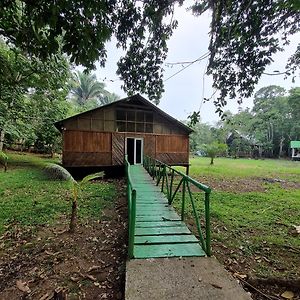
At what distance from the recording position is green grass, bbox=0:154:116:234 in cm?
609

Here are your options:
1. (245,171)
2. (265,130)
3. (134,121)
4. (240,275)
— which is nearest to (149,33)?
(240,275)

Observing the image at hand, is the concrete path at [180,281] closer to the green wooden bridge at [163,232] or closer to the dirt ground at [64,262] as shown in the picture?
the green wooden bridge at [163,232]

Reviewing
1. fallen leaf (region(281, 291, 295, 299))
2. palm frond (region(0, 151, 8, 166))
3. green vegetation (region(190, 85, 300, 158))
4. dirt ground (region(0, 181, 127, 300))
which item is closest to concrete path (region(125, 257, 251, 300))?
dirt ground (region(0, 181, 127, 300))

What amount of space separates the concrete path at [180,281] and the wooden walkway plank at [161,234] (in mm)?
206

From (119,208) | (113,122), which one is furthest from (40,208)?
(113,122)

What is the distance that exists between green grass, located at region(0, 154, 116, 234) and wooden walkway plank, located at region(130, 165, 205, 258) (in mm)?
1842

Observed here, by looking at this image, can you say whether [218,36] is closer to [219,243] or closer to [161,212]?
[161,212]

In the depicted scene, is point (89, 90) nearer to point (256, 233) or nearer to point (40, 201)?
point (40, 201)

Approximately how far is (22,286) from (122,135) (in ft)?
36.5

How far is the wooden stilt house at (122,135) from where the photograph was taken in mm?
13000

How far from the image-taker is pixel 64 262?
3.91m

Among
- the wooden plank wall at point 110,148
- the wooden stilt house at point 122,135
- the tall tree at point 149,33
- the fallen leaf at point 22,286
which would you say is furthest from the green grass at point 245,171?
the fallen leaf at point 22,286

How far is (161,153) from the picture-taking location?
1510 cm

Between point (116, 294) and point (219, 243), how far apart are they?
2.53 metres
